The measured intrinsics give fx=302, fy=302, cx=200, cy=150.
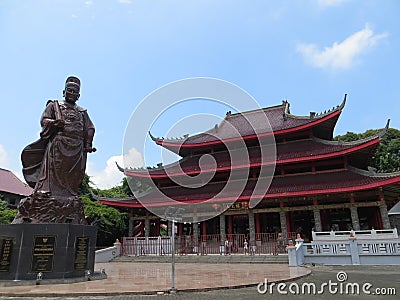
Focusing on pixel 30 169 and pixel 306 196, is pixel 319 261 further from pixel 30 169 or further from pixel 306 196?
pixel 30 169

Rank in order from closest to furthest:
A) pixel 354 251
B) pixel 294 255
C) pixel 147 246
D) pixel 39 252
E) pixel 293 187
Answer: pixel 39 252
pixel 294 255
pixel 354 251
pixel 147 246
pixel 293 187

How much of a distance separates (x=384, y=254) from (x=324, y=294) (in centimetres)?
983

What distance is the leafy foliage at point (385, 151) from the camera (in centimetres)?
3812

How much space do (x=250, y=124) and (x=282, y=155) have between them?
6.38 metres

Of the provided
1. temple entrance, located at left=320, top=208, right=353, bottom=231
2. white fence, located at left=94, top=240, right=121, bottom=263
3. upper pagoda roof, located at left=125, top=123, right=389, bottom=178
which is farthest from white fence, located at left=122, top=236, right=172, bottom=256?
temple entrance, located at left=320, top=208, right=353, bottom=231

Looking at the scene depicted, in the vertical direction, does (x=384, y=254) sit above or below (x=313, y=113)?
below

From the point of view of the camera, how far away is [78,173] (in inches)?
413

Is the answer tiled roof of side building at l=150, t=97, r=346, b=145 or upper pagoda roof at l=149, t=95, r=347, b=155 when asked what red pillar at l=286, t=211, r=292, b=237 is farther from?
Result: tiled roof of side building at l=150, t=97, r=346, b=145

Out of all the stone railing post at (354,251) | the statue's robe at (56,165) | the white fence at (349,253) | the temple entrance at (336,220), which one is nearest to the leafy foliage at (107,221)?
the statue's robe at (56,165)

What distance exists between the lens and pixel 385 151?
4012 cm

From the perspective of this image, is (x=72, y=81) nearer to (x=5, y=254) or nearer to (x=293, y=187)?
(x=5, y=254)

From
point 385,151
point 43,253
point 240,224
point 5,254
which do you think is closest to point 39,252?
point 43,253

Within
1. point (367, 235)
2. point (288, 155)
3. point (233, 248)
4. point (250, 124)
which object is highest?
point (250, 124)

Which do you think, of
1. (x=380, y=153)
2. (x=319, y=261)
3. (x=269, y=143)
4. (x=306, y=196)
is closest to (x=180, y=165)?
(x=269, y=143)
